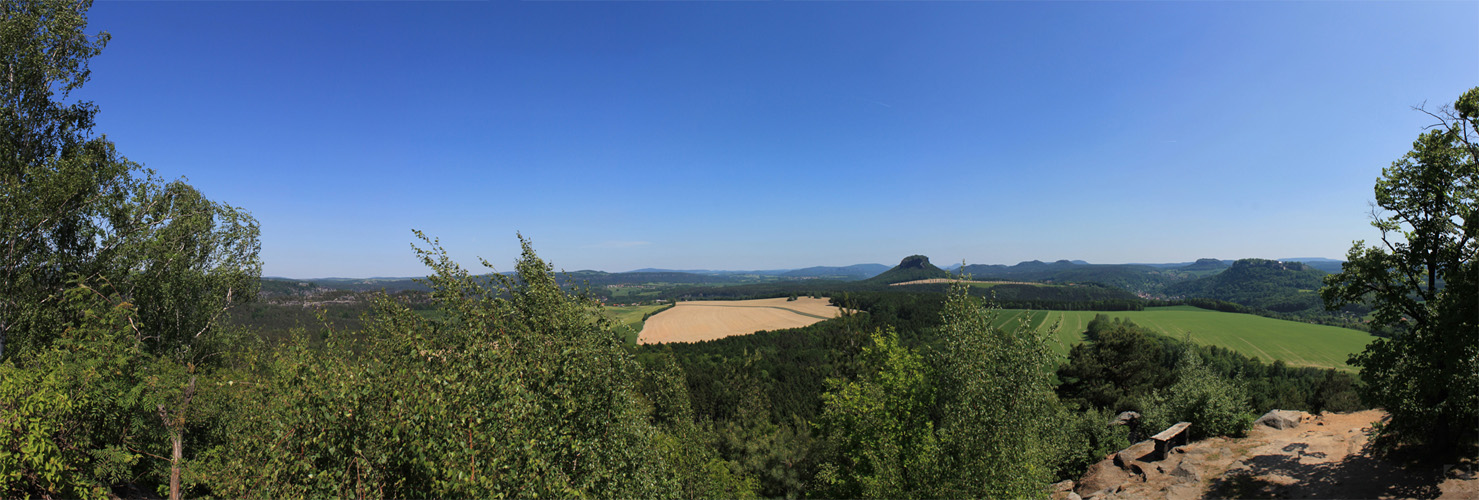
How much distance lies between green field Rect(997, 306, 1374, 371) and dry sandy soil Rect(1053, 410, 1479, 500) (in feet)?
118

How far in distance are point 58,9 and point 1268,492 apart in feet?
131

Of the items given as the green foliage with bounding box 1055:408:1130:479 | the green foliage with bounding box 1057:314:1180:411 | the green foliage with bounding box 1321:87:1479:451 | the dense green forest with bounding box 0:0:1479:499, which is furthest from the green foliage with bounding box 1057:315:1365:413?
the green foliage with bounding box 1321:87:1479:451

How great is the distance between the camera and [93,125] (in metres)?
15.0

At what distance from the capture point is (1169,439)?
19750 mm

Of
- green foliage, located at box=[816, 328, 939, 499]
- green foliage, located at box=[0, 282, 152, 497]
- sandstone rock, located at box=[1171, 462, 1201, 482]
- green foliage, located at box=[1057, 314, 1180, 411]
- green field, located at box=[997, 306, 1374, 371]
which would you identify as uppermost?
green foliage, located at box=[0, 282, 152, 497]

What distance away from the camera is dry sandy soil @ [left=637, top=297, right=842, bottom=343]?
100 meters

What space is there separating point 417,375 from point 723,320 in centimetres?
10923

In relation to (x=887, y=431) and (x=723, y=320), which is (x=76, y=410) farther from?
(x=723, y=320)

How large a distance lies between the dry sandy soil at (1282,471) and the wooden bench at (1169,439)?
36 cm

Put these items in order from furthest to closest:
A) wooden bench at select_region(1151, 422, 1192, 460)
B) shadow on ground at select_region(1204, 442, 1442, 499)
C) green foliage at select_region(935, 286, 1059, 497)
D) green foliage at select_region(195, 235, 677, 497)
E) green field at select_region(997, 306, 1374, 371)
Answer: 1. green field at select_region(997, 306, 1374, 371)
2. wooden bench at select_region(1151, 422, 1192, 460)
3. shadow on ground at select_region(1204, 442, 1442, 499)
4. green foliage at select_region(935, 286, 1059, 497)
5. green foliage at select_region(195, 235, 677, 497)

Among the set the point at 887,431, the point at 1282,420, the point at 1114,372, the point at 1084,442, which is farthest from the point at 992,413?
the point at 1114,372

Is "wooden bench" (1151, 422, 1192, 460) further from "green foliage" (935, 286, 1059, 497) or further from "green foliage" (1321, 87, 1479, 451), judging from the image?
"green foliage" (935, 286, 1059, 497)

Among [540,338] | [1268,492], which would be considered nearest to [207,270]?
[540,338]

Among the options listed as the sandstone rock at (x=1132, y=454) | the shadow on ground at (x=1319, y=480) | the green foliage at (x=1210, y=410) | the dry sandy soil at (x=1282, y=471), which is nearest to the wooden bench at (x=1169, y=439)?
the dry sandy soil at (x=1282, y=471)
